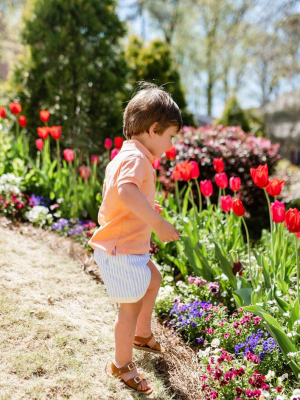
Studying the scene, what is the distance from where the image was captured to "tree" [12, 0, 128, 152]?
5727mm

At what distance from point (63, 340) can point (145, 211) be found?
1.17 m

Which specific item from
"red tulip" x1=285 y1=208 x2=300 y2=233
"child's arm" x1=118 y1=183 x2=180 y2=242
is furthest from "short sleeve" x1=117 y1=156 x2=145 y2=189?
"red tulip" x1=285 y1=208 x2=300 y2=233

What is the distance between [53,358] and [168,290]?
104 cm

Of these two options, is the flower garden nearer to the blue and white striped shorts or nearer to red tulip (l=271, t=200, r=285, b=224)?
red tulip (l=271, t=200, r=285, b=224)

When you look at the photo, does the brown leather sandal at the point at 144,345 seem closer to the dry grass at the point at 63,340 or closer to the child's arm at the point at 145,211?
the dry grass at the point at 63,340

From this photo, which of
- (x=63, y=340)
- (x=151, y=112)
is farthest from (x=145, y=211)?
(x=63, y=340)

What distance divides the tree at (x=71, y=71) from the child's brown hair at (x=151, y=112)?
11.7ft

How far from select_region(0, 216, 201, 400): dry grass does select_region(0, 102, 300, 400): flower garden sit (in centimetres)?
20

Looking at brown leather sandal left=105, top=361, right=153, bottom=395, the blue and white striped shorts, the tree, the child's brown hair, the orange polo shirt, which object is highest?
the tree

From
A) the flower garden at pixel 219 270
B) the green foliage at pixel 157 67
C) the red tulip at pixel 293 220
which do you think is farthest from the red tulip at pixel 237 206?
the green foliage at pixel 157 67

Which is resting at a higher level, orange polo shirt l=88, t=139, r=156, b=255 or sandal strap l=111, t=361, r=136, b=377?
orange polo shirt l=88, t=139, r=156, b=255

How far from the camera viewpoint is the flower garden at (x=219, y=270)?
2.18 meters

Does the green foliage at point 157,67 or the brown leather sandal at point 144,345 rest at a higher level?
the green foliage at point 157,67

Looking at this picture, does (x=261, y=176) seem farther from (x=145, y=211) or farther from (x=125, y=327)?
(x=125, y=327)
